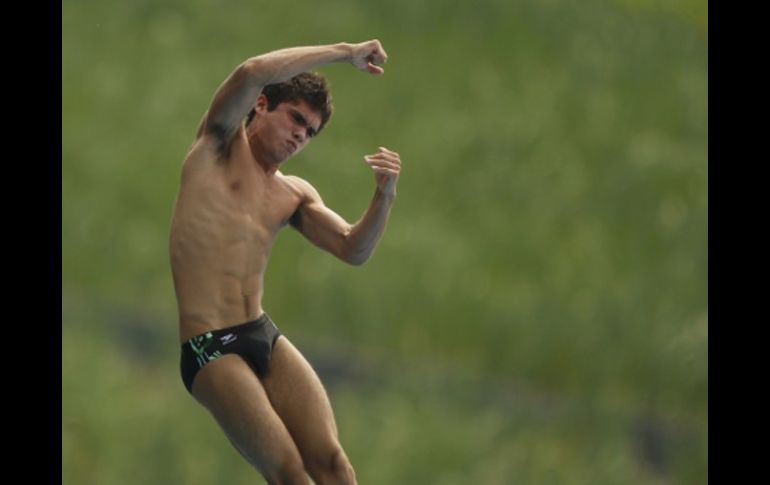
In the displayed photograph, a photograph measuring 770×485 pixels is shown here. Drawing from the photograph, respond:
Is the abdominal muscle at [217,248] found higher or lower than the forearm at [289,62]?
lower

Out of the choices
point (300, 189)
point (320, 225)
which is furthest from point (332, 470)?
point (300, 189)

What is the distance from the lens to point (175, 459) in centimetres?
909

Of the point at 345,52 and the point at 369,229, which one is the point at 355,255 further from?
the point at 345,52

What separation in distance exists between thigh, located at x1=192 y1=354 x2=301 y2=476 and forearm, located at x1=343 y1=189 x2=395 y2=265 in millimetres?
507

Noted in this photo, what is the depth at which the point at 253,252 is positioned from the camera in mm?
4477

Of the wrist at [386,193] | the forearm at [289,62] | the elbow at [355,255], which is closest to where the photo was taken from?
the forearm at [289,62]

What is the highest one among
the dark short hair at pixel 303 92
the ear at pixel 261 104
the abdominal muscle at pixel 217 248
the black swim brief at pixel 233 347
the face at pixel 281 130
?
the dark short hair at pixel 303 92

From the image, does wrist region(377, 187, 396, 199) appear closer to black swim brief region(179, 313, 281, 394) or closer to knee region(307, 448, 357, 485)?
black swim brief region(179, 313, 281, 394)

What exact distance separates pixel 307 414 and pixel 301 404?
3 cm

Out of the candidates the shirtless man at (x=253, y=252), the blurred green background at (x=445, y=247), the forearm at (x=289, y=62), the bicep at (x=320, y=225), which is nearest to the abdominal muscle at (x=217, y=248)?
the shirtless man at (x=253, y=252)

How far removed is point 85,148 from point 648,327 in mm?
4011

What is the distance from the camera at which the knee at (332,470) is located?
4.36m

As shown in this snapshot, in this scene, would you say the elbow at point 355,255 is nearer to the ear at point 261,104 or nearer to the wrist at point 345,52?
the ear at point 261,104
